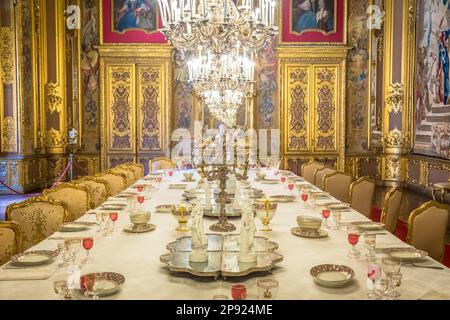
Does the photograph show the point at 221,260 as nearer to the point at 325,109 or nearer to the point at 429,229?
the point at 429,229

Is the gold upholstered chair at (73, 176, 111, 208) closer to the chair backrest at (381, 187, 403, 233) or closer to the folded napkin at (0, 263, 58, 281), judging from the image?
the folded napkin at (0, 263, 58, 281)

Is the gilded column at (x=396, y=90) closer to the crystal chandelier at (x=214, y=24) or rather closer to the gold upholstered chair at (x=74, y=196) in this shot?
the crystal chandelier at (x=214, y=24)

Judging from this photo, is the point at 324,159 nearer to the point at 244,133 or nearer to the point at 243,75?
the point at 244,133

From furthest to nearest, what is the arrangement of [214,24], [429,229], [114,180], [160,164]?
[160,164] < [114,180] < [214,24] < [429,229]

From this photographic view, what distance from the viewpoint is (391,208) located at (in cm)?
471

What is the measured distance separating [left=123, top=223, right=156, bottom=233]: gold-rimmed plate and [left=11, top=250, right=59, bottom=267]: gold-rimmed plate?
2.59ft

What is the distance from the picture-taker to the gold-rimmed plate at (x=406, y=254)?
288 cm

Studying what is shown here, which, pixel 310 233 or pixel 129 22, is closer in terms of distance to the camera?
pixel 310 233

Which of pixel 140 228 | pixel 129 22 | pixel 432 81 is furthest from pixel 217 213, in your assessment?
pixel 129 22

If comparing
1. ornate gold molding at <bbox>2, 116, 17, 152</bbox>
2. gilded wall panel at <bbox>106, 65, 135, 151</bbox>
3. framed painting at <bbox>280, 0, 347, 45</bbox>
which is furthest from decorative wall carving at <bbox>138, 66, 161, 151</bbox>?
framed painting at <bbox>280, 0, 347, 45</bbox>

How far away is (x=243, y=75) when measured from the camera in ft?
24.8

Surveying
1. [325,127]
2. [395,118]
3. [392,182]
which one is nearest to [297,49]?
[325,127]

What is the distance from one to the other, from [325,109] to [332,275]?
9.95 meters

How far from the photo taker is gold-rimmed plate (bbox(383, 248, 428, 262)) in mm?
2881
